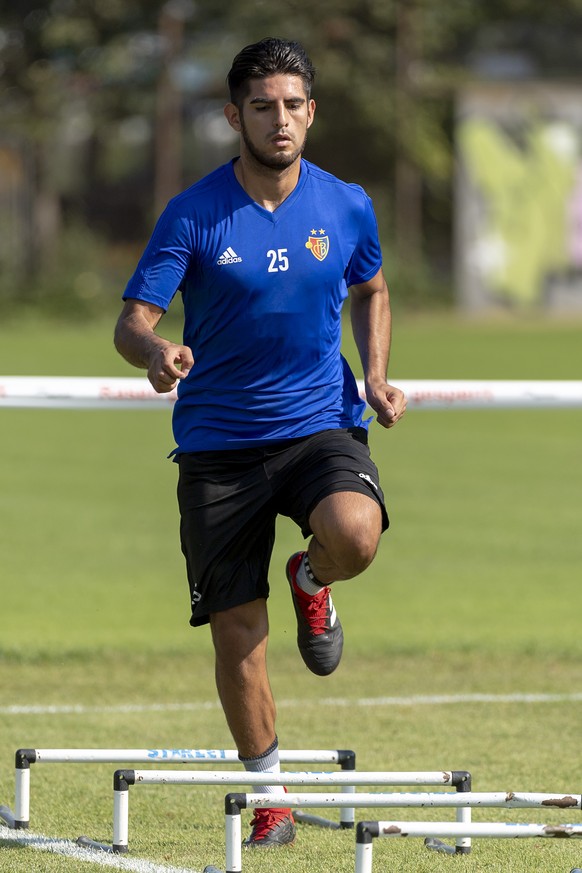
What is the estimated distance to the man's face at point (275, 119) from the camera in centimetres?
529

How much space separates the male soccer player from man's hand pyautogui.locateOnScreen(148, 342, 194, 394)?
285mm

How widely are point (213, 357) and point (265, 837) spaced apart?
5.04 ft

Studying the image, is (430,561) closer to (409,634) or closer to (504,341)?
(409,634)

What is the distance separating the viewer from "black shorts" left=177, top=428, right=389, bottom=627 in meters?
5.38

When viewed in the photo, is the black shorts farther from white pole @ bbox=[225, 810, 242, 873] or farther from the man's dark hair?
the man's dark hair

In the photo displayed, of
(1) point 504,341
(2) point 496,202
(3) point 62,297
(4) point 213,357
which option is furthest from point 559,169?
(4) point 213,357

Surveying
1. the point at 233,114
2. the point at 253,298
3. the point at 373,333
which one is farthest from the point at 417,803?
the point at 233,114

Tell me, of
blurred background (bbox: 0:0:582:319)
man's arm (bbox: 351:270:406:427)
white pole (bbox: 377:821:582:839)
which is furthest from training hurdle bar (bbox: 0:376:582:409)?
blurred background (bbox: 0:0:582:319)

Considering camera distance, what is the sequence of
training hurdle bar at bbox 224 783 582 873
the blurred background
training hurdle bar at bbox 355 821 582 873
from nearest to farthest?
training hurdle bar at bbox 355 821 582 873 < training hurdle bar at bbox 224 783 582 873 < the blurred background

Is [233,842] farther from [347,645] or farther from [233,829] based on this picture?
[347,645]

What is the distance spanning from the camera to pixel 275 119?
5281mm

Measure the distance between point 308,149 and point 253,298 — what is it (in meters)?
42.7

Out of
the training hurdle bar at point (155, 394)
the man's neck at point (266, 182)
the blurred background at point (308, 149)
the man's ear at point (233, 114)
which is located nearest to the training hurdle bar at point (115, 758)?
the man's neck at point (266, 182)

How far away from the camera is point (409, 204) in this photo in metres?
45.6
